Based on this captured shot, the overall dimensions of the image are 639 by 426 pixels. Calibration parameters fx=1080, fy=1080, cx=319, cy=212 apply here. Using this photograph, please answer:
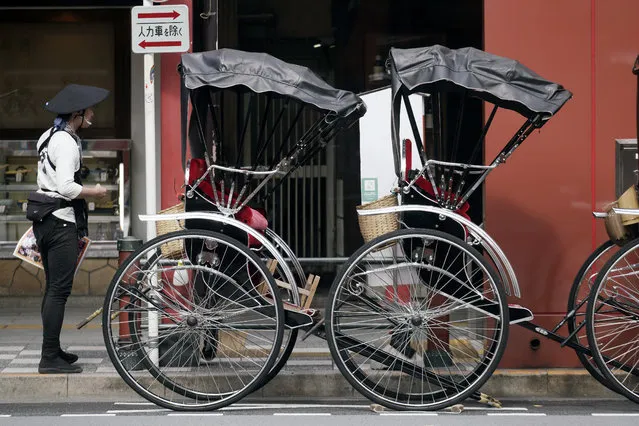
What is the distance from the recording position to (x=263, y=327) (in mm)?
7008

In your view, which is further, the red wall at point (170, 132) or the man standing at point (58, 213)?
the red wall at point (170, 132)

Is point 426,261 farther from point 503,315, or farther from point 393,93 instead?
point 393,93

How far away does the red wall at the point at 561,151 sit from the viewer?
26.8ft

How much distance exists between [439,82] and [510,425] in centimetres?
218

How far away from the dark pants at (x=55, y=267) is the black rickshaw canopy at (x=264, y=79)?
158 centimetres

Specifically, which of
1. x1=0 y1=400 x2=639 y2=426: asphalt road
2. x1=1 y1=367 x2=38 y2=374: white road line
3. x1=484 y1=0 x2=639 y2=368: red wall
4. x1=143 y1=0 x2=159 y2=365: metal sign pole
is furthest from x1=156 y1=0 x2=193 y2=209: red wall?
x1=484 y1=0 x2=639 y2=368: red wall

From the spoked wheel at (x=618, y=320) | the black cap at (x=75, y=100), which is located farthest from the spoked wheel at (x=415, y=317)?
the black cap at (x=75, y=100)

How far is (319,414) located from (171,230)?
5.33ft

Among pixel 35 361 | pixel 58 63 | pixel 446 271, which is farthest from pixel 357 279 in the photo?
pixel 58 63

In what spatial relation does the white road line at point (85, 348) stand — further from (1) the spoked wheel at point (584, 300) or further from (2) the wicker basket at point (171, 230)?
(1) the spoked wheel at point (584, 300)

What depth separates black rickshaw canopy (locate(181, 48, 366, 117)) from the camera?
22.5 feet

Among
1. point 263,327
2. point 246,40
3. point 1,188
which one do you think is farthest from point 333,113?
point 1,188

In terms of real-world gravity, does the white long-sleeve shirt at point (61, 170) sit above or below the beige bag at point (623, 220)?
above

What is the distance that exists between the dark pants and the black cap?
81 cm
